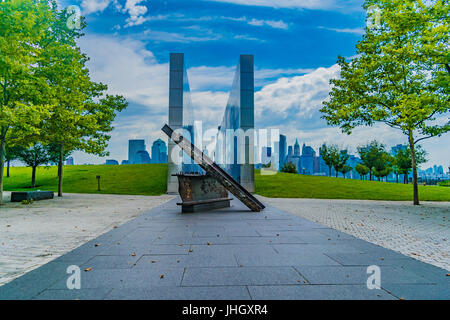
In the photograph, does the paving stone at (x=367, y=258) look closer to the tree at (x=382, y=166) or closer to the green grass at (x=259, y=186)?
the green grass at (x=259, y=186)

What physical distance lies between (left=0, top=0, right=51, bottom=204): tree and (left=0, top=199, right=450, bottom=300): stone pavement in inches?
369

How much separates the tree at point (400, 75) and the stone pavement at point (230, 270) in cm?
1207

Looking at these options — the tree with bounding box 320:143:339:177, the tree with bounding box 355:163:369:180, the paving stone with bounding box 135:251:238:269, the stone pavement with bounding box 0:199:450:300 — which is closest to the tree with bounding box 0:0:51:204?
the stone pavement with bounding box 0:199:450:300

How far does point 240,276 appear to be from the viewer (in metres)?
3.89

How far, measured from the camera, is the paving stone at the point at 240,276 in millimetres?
3662

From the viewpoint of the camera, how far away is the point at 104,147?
18.9 metres

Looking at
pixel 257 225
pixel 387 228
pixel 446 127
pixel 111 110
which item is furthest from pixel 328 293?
pixel 111 110

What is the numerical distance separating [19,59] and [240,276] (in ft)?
47.8

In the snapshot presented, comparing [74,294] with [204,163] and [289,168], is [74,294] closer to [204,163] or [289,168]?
[204,163]

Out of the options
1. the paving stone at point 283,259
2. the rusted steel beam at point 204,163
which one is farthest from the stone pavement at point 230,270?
the rusted steel beam at point 204,163

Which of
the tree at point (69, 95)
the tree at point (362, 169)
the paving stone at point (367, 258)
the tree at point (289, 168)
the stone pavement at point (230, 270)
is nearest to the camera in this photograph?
the stone pavement at point (230, 270)

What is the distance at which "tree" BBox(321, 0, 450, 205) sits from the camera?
Answer: 14.1m

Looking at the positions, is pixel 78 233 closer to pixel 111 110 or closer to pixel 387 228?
pixel 387 228

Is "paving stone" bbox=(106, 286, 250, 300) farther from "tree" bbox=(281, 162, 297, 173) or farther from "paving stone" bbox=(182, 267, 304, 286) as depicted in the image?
"tree" bbox=(281, 162, 297, 173)
